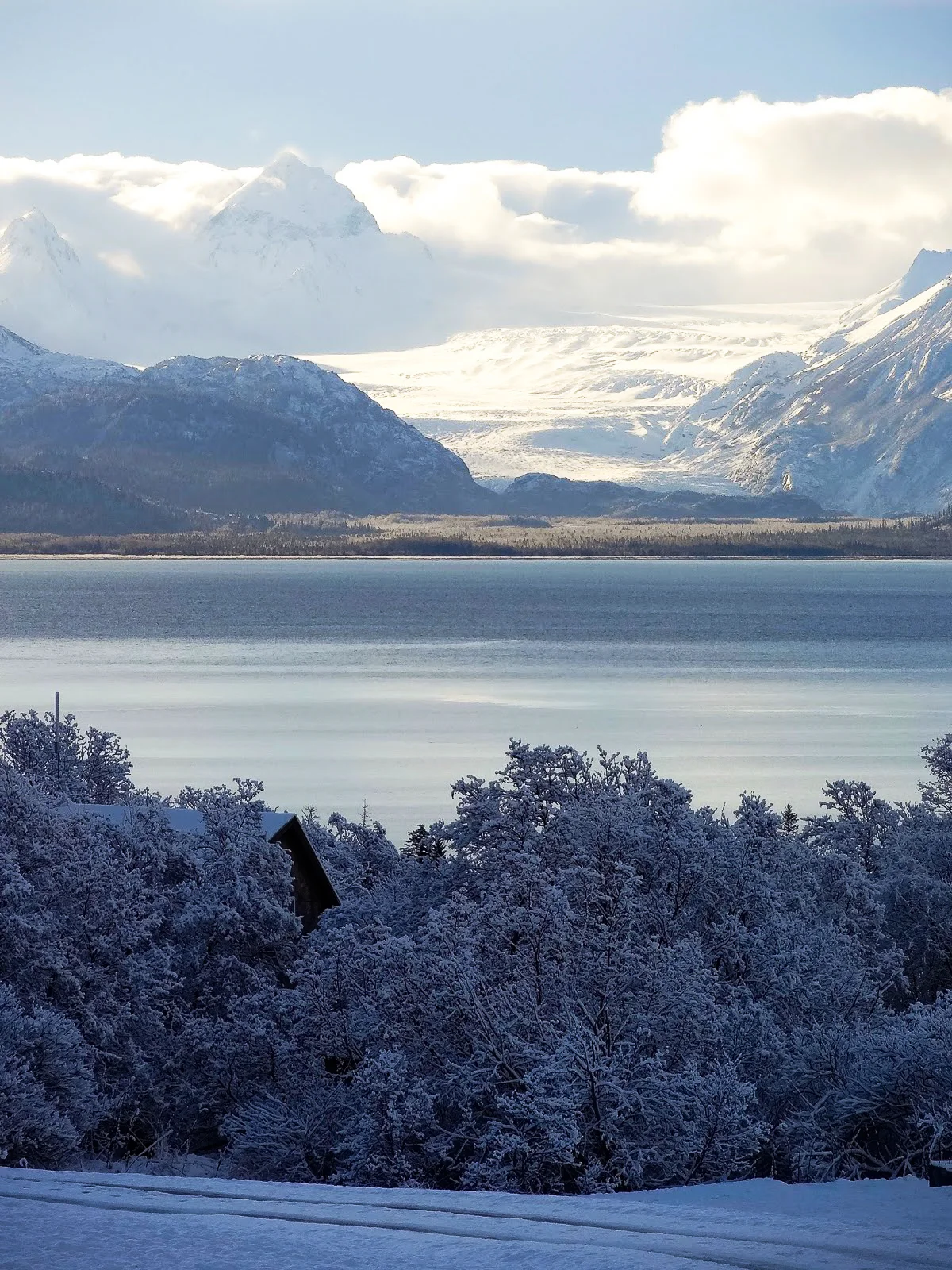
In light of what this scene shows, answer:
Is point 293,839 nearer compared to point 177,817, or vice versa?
point 177,817

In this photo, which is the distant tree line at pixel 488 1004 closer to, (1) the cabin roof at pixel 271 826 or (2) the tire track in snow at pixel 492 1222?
(1) the cabin roof at pixel 271 826

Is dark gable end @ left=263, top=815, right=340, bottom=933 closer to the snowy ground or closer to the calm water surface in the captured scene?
the snowy ground

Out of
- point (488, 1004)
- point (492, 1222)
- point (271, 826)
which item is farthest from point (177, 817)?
point (492, 1222)

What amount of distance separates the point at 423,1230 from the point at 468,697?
91.0 metres

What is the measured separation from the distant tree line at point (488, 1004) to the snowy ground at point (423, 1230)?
4.52 metres

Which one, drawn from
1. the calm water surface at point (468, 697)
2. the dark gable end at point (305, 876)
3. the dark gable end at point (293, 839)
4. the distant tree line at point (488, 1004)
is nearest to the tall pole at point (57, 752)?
the dark gable end at point (293, 839)

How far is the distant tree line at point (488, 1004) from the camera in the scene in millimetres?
15586

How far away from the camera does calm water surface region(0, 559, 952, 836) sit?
67188mm

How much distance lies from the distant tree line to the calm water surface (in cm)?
2731

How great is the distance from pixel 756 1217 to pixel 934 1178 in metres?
1.60

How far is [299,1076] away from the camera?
18672 millimetres

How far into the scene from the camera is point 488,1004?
16.7 meters

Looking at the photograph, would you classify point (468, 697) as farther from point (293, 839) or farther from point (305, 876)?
point (293, 839)

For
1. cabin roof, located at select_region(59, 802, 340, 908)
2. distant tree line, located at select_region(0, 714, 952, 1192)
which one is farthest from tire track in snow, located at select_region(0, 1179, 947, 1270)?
cabin roof, located at select_region(59, 802, 340, 908)
